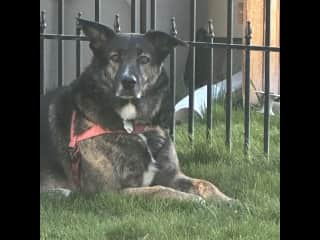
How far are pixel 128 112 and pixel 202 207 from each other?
553 mm

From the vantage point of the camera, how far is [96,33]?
161 inches

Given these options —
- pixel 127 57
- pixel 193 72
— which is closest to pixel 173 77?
pixel 193 72

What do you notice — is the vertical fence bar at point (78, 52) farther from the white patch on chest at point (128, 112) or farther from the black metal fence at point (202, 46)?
the white patch on chest at point (128, 112)

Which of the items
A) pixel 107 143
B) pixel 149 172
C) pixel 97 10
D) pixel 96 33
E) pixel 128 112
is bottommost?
pixel 149 172

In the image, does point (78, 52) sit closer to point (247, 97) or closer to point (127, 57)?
point (127, 57)

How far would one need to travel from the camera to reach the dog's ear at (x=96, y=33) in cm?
407

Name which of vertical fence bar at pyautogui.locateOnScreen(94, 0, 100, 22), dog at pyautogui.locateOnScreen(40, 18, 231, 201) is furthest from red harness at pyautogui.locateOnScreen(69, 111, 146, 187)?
vertical fence bar at pyautogui.locateOnScreen(94, 0, 100, 22)

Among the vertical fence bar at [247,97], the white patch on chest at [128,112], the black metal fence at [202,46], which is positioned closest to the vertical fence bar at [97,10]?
the black metal fence at [202,46]

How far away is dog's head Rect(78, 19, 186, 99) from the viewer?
400 centimetres

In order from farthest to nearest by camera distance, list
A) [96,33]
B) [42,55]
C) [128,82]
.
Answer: [42,55]
[96,33]
[128,82]

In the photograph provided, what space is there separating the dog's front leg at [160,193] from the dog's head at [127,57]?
17.5 inches

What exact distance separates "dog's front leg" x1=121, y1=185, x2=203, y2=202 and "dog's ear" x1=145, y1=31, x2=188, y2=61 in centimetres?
60
